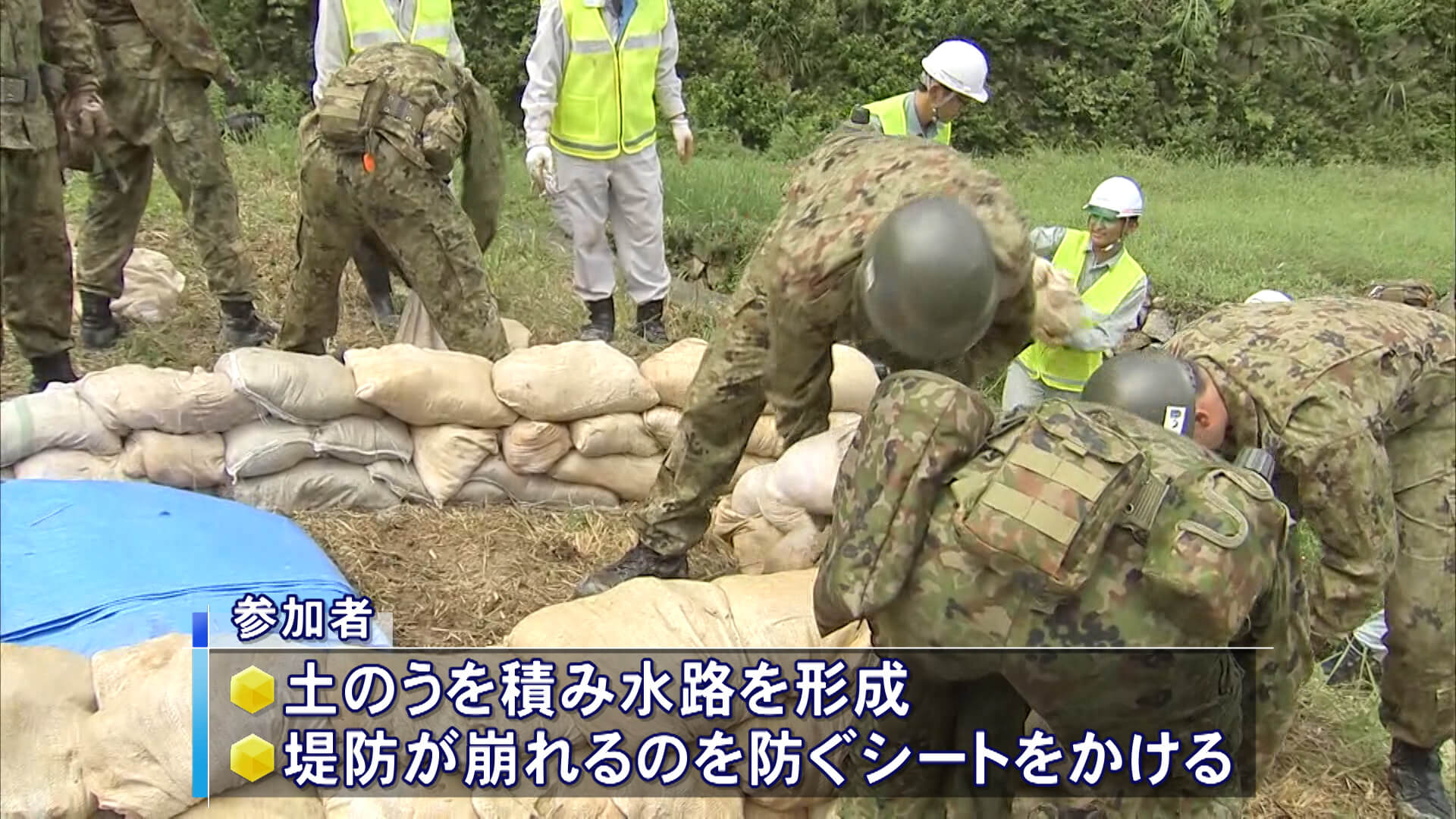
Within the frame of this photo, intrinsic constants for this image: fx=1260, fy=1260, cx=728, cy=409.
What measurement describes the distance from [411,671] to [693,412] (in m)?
0.95

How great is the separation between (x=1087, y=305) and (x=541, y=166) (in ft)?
5.95

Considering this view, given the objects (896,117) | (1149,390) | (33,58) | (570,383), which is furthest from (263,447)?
(896,117)

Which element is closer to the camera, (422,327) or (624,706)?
(624,706)

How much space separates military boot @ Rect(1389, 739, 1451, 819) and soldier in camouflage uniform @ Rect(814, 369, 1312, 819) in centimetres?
109

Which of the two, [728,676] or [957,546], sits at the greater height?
[957,546]

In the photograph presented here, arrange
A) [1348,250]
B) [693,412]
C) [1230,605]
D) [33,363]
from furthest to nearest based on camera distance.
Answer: [1348,250] → [33,363] → [693,412] → [1230,605]

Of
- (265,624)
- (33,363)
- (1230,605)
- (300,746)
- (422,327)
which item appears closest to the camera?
(1230,605)

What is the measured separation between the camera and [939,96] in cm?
425

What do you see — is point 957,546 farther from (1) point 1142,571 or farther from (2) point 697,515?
(2) point 697,515

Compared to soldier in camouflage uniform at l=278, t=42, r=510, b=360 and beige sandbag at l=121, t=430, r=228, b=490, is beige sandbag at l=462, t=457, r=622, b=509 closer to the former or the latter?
soldier in camouflage uniform at l=278, t=42, r=510, b=360

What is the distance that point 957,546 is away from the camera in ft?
6.41

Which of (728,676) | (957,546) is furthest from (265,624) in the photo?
(957,546)

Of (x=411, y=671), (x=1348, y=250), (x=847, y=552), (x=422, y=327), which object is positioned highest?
(x=847, y=552)

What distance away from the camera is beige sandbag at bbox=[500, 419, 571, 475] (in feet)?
11.3
